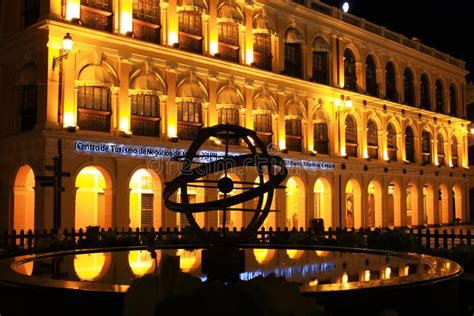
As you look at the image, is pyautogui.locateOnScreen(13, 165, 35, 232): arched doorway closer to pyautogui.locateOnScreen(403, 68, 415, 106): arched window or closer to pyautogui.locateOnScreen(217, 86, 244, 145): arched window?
pyautogui.locateOnScreen(217, 86, 244, 145): arched window

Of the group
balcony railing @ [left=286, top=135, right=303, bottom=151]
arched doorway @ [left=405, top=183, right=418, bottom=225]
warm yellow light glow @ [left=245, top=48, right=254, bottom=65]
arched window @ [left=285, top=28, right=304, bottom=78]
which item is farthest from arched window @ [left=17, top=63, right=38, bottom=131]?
arched doorway @ [left=405, top=183, right=418, bottom=225]

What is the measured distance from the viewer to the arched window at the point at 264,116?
30.3m

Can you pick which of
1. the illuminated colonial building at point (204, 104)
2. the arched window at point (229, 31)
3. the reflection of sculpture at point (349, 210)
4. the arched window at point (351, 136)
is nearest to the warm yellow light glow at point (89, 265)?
the illuminated colonial building at point (204, 104)

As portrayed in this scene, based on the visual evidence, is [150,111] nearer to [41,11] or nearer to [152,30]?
[152,30]

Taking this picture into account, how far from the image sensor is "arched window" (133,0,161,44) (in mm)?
25391

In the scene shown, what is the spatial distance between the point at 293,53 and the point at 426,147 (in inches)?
617

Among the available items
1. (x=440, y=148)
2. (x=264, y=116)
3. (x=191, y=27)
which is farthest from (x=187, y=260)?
(x=440, y=148)

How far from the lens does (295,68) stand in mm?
33375

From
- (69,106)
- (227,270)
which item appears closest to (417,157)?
(69,106)

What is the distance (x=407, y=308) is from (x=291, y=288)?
3277 mm

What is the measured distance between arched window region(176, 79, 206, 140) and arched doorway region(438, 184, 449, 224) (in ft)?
79.5

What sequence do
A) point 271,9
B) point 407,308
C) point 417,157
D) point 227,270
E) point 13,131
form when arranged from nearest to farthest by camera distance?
1. point 407,308
2. point 227,270
3. point 13,131
4. point 271,9
5. point 417,157

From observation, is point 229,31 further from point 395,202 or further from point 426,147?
point 426,147

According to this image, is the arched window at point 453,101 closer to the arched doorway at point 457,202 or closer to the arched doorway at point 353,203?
the arched doorway at point 457,202
